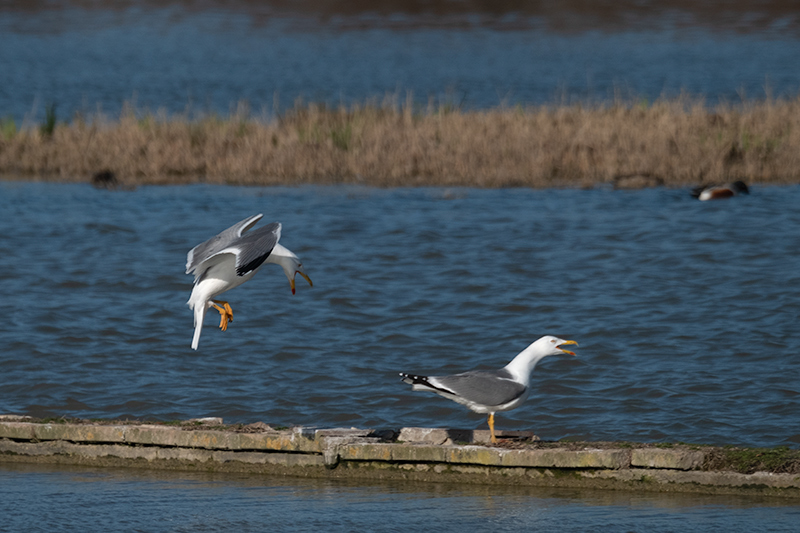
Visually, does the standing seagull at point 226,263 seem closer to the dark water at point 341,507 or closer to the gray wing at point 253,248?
the gray wing at point 253,248

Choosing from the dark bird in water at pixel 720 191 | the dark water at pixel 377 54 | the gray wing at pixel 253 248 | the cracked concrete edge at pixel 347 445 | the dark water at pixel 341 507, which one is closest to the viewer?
the dark water at pixel 341 507

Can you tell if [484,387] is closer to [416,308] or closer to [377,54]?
[416,308]

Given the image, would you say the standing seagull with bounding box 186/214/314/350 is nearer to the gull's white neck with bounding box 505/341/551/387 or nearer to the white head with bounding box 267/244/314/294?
the white head with bounding box 267/244/314/294

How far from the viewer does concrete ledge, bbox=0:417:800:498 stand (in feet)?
27.3

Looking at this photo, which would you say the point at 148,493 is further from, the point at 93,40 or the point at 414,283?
the point at 93,40

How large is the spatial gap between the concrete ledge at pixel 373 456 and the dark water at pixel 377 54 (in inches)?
→ 697

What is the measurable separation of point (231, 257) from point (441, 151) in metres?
14.7

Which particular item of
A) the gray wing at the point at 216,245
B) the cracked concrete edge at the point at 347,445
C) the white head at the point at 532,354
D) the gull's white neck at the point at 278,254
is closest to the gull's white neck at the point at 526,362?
the white head at the point at 532,354

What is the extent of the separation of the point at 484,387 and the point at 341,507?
1527 mm

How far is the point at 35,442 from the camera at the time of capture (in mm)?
9578

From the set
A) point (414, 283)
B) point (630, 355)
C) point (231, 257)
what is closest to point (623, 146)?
point (414, 283)

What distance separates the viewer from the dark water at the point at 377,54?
116 ft

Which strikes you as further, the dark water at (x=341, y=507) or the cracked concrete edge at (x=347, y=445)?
the cracked concrete edge at (x=347, y=445)

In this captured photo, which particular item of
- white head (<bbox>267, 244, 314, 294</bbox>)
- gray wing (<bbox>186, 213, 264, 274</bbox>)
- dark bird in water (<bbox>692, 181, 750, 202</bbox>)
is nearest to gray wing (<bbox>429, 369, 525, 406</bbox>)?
white head (<bbox>267, 244, 314, 294</bbox>)
